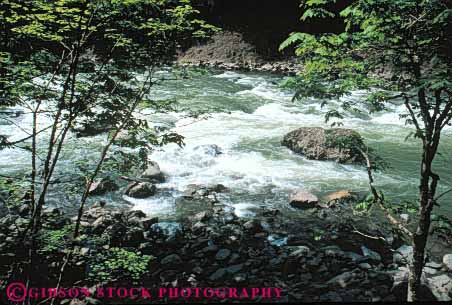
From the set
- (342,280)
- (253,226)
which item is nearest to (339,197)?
(253,226)

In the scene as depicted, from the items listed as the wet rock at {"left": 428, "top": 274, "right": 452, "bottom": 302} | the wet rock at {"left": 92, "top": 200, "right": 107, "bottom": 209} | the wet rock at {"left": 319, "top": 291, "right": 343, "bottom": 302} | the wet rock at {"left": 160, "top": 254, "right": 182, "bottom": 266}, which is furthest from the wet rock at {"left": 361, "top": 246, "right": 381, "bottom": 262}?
the wet rock at {"left": 92, "top": 200, "right": 107, "bottom": 209}

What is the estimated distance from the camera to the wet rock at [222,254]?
16.2ft

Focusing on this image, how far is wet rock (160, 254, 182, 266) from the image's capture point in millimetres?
4797

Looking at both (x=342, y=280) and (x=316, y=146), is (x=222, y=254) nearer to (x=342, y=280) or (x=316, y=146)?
(x=342, y=280)

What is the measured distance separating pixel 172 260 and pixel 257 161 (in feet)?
14.7

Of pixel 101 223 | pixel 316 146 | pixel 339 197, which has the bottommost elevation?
pixel 101 223

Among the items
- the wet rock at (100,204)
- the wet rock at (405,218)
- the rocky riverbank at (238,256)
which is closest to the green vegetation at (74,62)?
the rocky riverbank at (238,256)

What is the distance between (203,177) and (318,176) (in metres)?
2.64

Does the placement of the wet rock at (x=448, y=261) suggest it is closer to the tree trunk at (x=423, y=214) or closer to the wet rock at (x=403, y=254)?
the wet rock at (x=403, y=254)

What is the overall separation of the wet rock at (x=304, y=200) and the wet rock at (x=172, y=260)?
2.70 m

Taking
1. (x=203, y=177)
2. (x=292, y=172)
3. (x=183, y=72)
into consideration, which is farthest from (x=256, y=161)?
(x=183, y=72)

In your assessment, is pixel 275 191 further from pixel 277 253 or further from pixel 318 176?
pixel 277 253

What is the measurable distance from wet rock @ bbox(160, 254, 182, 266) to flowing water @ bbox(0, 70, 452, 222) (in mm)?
1406

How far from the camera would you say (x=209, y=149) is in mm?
9250
